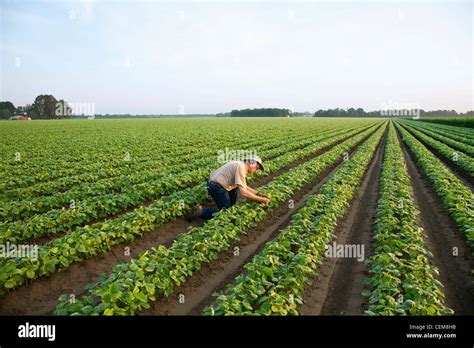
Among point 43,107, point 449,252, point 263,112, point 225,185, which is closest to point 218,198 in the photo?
point 225,185

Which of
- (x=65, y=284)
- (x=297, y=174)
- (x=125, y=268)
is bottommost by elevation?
(x=65, y=284)

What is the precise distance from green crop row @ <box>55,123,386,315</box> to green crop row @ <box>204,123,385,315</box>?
755 mm

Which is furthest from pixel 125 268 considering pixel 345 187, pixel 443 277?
pixel 345 187

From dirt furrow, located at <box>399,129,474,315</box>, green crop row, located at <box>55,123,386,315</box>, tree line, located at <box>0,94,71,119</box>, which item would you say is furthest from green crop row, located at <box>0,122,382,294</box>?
tree line, located at <box>0,94,71,119</box>

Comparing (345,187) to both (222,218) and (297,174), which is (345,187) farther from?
(222,218)

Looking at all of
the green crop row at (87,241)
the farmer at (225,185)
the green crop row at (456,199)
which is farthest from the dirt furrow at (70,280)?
the green crop row at (456,199)

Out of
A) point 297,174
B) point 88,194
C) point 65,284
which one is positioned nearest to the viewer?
point 65,284

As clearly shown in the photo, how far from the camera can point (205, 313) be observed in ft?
14.4

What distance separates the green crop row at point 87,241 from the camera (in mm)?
5273

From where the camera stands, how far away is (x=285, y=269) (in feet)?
17.9

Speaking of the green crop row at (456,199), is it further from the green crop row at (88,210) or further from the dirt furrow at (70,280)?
the green crop row at (88,210)

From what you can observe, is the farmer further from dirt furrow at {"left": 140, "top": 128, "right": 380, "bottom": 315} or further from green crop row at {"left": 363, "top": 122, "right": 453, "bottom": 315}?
green crop row at {"left": 363, "top": 122, "right": 453, "bottom": 315}
